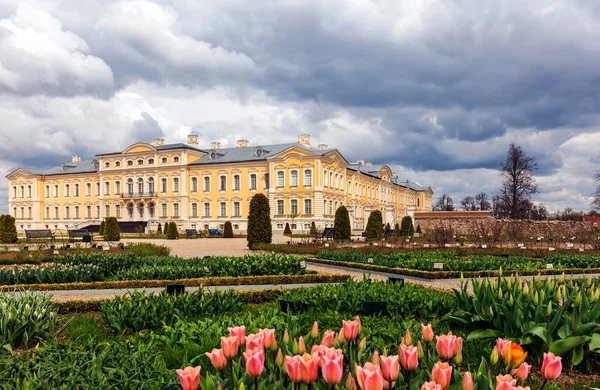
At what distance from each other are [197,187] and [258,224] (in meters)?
30.1

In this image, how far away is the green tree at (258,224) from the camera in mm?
18969

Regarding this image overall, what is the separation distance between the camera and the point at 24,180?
57156mm

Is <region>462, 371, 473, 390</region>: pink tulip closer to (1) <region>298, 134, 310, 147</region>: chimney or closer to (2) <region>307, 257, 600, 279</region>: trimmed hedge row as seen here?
(2) <region>307, 257, 600, 279</region>: trimmed hedge row

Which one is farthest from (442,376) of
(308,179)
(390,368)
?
(308,179)

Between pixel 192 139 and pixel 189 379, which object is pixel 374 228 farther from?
pixel 192 139

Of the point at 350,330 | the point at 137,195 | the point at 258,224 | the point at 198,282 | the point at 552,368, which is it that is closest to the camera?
the point at 552,368

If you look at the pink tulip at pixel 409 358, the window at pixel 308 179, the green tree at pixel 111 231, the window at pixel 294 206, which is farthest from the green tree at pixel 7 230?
the pink tulip at pixel 409 358

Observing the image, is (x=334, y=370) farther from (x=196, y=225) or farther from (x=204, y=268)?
(x=196, y=225)

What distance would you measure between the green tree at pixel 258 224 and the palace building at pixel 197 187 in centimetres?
2037

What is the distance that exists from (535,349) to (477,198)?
218 feet

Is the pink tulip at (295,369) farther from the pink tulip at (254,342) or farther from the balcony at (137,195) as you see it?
the balcony at (137,195)

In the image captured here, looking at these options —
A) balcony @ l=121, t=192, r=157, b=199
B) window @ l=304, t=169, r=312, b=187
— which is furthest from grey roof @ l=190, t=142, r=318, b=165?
balcony @ l=121, t=192, r=157, b=199

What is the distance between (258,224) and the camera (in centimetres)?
1903

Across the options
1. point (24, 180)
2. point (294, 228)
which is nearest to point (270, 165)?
point (294, 228)
